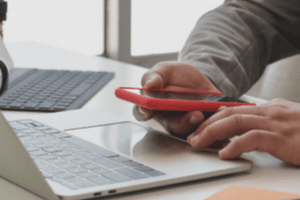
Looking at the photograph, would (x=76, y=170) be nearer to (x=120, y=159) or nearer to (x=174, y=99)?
(x=120, y=159)

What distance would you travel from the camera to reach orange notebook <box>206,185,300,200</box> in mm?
388

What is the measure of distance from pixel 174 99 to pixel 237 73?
428mm

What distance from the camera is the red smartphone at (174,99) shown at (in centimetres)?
51

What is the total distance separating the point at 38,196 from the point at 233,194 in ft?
0.64

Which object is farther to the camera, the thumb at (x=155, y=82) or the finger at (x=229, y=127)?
the thumb at (x=155, y=82)

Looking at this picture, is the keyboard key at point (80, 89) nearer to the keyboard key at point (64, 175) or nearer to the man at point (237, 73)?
the man at point (237, 73)

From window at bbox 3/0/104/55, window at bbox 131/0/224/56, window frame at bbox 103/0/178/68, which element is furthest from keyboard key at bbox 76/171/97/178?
window at bbox 131/0/224/56

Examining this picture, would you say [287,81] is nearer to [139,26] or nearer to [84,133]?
[84,133]

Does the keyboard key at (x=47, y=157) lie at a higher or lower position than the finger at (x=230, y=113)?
lower

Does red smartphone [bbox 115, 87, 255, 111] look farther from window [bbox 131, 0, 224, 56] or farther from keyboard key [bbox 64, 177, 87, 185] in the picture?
→ window [bbox 131, 0, 224, 56]

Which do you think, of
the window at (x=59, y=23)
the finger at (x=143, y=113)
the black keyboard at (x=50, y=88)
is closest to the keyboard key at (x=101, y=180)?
the finger at (x=143, y=113)

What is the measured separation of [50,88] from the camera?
2.89 feet

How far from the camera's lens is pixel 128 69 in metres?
1.14

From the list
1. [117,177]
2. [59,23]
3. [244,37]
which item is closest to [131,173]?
[117,177]
